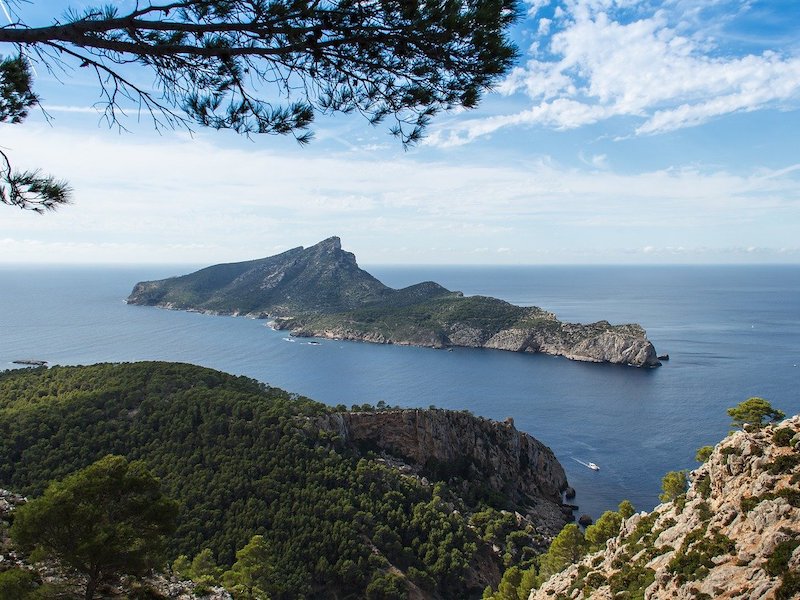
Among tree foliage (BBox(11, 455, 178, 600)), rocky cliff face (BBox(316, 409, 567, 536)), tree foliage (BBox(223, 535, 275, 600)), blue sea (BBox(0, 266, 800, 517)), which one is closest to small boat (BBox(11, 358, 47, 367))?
blue sea (BBox(0, 266, 800, 517))

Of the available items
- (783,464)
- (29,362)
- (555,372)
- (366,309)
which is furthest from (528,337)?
(783,464)

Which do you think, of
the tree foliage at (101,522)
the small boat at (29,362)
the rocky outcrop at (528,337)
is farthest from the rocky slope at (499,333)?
the tree foliage at (101,522)

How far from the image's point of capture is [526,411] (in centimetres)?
5875

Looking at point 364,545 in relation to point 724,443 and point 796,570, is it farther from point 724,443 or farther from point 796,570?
point 796,570

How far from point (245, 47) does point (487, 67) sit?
9.51 ft

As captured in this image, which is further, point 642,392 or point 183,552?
point 642,392

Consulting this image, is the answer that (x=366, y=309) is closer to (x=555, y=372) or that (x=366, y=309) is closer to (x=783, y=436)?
(x=555, y=372)

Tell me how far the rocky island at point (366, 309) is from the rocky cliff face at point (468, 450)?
145 feet

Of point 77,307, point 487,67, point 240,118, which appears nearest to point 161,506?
point 240,118

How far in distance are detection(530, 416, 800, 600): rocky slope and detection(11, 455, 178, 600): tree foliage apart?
37.0 feet

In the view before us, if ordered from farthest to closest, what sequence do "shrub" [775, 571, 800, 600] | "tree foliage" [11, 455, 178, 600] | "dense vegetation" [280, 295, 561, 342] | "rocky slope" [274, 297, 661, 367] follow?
1. "dense vegetation" [280, 295, 561, 342]
2. "rocky slope" [274, 297, 661, 367]
3. "tree foliage" [11, 455, 178, 600]
4. "shrub" [775, 571, 800, 600]

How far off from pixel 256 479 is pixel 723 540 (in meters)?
22.3

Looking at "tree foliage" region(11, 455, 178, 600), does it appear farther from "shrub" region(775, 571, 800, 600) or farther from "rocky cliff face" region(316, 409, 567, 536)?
"rocky cliff face" region(316, 409, 567, 536)

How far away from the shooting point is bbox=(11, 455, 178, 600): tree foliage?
977 cm
